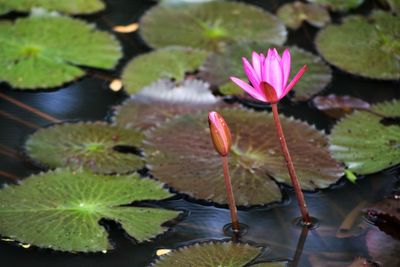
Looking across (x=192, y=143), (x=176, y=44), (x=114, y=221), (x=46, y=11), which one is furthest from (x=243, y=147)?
(x=46, y=11)

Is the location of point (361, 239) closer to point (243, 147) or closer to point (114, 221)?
point (243, 147)

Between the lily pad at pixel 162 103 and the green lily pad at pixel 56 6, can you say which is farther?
the green lily pad at pixel 56 6

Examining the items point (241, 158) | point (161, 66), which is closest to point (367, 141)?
point (241, 158)

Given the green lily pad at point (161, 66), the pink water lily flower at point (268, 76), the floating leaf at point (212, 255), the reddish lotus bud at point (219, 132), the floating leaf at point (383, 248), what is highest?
the pink water lily flower at point (268, 76)

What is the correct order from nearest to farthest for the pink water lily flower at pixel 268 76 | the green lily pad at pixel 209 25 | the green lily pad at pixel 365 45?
the pink water lily flower at pixel 268 76 < the green lily pad at pixel 365 45 < the green lily pad at pixel 209 25

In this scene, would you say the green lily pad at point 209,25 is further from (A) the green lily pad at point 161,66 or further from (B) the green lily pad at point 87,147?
(B) the green lily pad at point 87,147

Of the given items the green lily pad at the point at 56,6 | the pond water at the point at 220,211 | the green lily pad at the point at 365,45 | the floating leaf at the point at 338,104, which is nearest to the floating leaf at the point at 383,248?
the pond water at the point at 220,211

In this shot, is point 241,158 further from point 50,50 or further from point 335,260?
point 50,50
